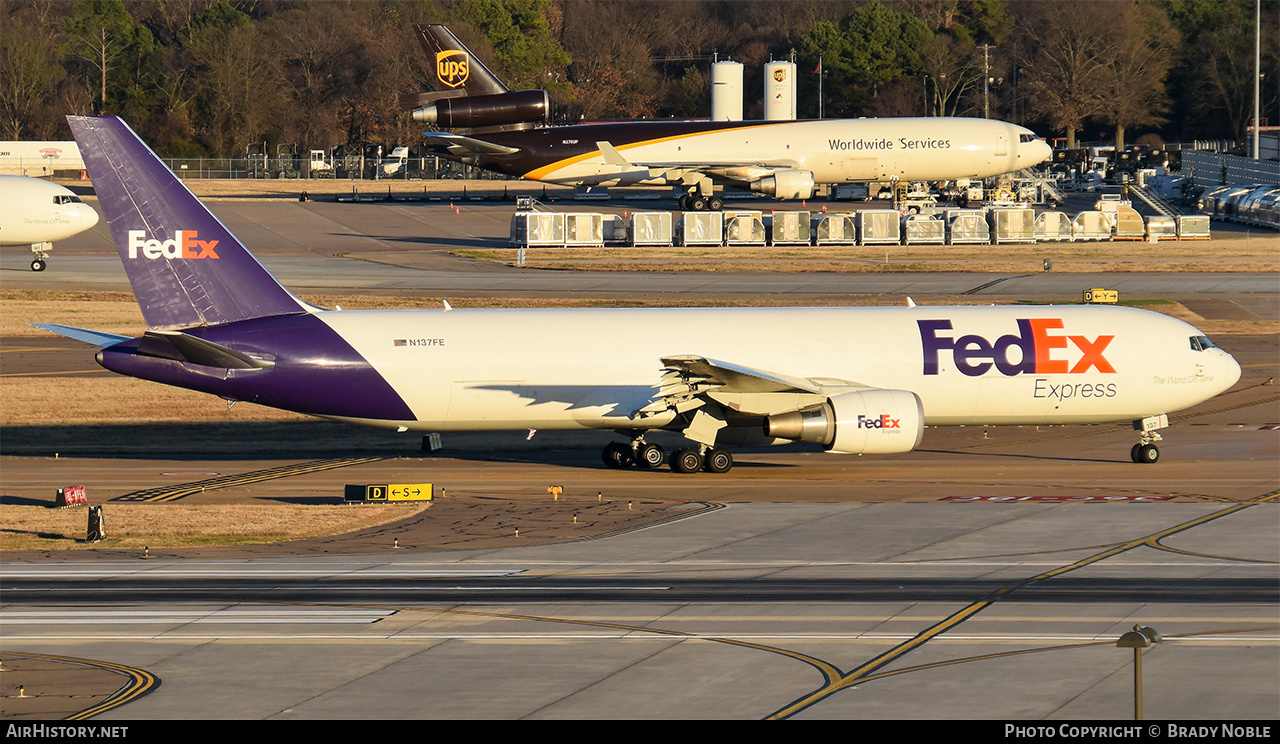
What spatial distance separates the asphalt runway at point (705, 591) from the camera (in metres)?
19.7

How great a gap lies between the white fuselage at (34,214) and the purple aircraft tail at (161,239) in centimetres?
4728

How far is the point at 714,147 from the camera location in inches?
3885

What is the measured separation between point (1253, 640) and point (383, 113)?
160698mm

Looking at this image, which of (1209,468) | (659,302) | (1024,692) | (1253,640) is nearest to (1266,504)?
(1209,468)

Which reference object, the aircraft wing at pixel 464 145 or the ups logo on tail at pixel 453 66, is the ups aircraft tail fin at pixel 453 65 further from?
the aircraft wing at pixel 464 145

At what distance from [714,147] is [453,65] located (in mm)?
19511

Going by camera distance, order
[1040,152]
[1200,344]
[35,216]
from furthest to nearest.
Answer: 1. [1040,152]
2. [35,216]
3. [1200,344]

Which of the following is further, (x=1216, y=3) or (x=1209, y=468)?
(x=1216, y=3)

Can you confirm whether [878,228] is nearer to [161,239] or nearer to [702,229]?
[702,229]

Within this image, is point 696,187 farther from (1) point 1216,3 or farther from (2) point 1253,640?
(1) point 1216,3

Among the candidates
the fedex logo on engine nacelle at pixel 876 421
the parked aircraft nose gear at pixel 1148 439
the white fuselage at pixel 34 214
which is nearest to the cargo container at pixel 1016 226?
the parked aircraft nose gear at pixel 1148 439

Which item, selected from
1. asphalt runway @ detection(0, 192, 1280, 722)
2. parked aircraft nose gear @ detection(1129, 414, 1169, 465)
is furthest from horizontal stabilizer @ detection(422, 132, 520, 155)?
parked aircraft nose gear @ detection(1129, 414, 1169, 465)

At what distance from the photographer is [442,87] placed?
102 m

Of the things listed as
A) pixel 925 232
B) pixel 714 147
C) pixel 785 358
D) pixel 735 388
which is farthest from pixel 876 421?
pixel 714 147
